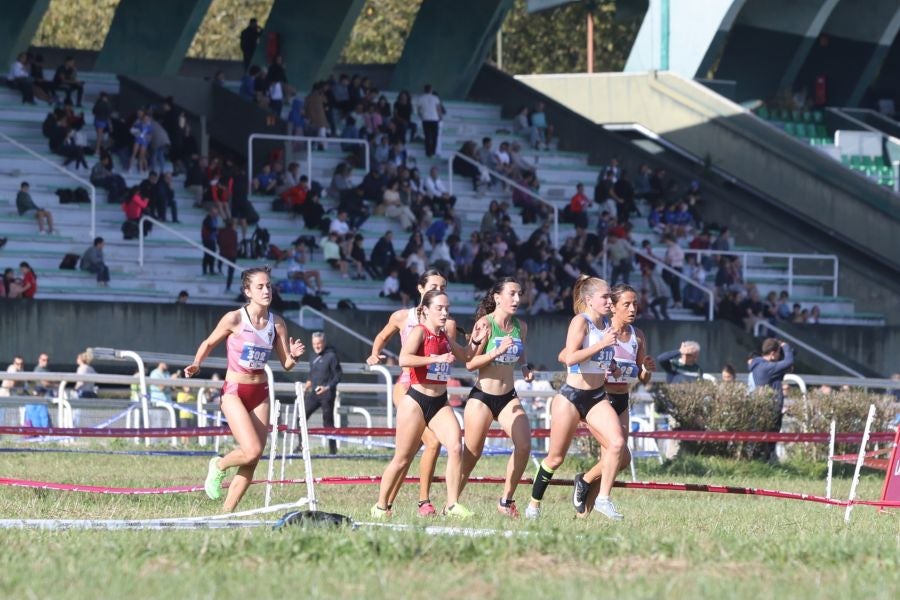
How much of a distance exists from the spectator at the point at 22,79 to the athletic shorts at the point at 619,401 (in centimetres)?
2300

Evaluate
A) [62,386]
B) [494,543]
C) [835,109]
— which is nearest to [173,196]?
[62,386]

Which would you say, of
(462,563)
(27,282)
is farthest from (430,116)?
(462,563)

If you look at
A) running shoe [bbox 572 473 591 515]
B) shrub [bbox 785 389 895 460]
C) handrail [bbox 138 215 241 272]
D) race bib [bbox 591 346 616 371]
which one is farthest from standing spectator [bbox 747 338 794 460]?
handrail [bbox 138 215 241 272]

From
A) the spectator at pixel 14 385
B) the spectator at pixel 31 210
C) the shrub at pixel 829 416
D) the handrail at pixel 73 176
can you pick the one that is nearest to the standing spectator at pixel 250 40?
the handrail at pixel 73 176

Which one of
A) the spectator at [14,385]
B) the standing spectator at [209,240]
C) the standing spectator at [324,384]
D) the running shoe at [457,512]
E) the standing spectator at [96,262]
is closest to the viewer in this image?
the running shoe at [457,512]

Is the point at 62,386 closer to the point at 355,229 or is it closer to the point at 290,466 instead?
the point at 290,466

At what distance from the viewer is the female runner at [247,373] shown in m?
13.7

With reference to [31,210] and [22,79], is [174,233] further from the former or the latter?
[22,79]

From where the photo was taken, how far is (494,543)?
980 cm

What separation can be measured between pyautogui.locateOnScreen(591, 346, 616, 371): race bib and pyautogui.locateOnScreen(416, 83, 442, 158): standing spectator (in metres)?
25.0

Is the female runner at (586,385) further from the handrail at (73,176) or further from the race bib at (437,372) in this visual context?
the handrail at (73,176)

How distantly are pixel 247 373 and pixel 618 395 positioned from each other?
282 cm

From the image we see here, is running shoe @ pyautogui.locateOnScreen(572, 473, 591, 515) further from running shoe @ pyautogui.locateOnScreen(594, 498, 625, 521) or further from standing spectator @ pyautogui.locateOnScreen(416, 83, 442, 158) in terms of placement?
standing spectator @ pyautogui.locateOnScreen(416, 83, 442, 158)

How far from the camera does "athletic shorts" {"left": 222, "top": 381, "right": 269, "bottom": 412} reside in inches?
541
